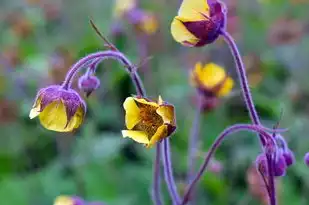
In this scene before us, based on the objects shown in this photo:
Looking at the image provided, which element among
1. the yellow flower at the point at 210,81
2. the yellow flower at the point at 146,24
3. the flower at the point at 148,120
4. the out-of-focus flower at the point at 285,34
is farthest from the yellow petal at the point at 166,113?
the out-of-focus flower at the point at 285,34

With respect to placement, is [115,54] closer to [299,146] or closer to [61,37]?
[299,146]

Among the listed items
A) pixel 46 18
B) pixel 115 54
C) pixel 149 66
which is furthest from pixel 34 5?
pixel 115 54

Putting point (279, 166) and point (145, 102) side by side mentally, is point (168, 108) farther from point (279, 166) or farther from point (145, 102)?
point (279, 166)

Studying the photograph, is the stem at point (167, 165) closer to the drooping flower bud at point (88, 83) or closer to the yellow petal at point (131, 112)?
the yellow petal at point (131, 112)

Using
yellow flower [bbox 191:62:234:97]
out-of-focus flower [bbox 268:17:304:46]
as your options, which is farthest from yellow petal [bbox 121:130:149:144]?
out-of-focus flower [bbox 268:17:304:46]

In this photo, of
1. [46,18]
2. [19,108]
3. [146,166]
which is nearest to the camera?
[146,166]

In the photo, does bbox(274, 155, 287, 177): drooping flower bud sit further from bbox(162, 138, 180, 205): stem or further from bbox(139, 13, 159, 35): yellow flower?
bbox(139, 13, 159, 35): yellow flower

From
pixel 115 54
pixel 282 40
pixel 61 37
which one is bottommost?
pixel 61 37
